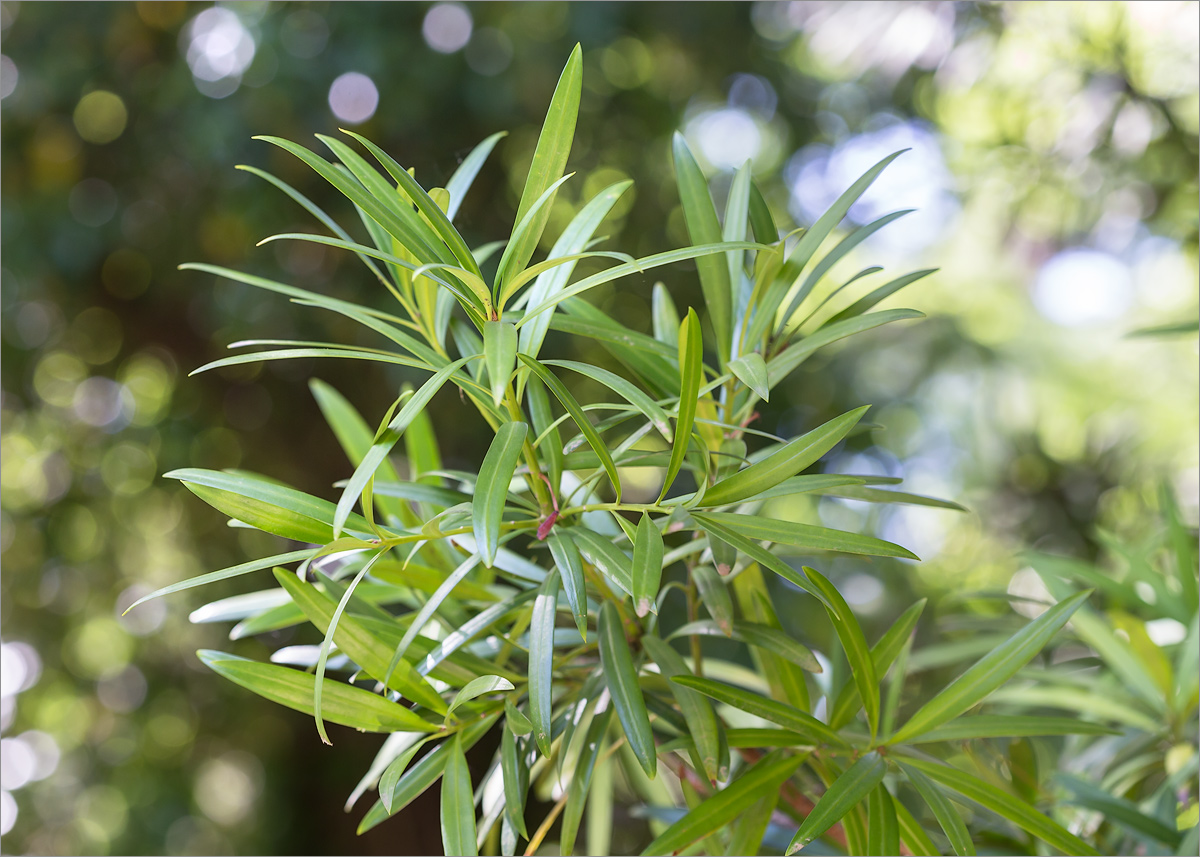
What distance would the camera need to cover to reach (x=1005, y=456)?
54.8 inches

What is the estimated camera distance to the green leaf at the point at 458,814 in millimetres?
228

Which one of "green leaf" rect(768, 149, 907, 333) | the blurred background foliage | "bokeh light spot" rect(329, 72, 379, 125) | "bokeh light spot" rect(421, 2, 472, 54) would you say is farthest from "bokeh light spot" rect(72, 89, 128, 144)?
"green leaf" rect(768, 149, 907, 333)

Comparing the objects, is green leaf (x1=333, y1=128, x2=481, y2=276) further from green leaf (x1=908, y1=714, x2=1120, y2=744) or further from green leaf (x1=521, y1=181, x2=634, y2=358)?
green leaf (x1=908, y1=714, x2=1120, y2=744)

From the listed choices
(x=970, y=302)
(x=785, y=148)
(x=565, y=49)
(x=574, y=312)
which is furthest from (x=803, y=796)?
(x=970, y=302)

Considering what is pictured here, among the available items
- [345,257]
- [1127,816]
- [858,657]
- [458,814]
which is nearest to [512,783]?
[458,814]

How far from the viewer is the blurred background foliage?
1057 millimetres

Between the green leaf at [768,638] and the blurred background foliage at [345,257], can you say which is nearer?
the green leaf at [768,638]

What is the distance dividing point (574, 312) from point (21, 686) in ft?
4.60

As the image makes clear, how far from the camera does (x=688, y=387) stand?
0.71 feet

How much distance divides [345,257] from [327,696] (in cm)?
98

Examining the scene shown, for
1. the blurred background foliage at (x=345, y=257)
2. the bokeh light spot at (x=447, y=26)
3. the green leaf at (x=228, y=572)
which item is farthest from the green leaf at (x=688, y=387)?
the bokeh light spot at (x=447, y=26)

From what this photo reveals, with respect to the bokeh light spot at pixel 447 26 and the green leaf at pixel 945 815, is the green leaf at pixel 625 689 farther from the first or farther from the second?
the bokeh light spot at pixel 447 26

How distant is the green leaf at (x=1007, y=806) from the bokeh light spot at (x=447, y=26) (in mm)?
1061

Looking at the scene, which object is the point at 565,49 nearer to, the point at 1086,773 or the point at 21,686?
the point at 1086,773
